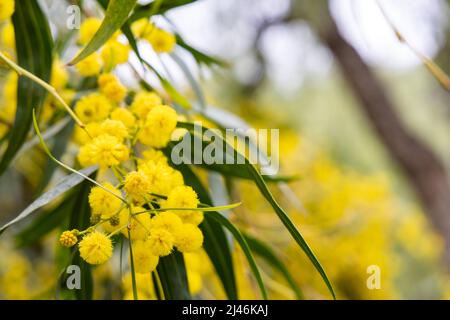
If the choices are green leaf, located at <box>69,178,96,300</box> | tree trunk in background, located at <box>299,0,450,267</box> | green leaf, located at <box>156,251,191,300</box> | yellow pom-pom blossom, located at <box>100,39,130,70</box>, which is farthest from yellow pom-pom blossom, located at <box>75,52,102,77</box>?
tree trunk in background, located at <box>299,0,450,267</box>

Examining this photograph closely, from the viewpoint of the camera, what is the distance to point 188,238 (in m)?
0.48

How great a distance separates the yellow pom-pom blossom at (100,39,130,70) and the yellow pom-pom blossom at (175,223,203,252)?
23 centimetres

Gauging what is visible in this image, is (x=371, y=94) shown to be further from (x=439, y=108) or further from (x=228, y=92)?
(x=439, y=108)

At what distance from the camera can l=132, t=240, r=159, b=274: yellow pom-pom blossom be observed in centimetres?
48

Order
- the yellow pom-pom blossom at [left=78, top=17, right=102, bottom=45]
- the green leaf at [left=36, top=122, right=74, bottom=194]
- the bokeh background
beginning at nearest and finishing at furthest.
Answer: the yellow pom-pom blossom at [left=78, top=17, right=102, bottom=45] → the green leaf at [left=36, top=122, right=74, bottom=194] → the bokeh background

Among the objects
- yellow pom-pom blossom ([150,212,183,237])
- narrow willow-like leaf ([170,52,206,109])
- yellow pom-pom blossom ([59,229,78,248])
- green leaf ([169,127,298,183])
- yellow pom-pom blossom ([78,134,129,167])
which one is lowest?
yellow pom-pom blossom ([59,229,78,248])

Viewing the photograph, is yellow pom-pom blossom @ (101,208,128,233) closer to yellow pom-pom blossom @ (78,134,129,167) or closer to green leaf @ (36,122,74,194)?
yellow pom-pom blossom @ (78,134,129,167)

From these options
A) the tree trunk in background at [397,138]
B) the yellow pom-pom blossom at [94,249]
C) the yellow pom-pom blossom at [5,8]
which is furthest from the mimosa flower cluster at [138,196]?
the tree trunk in background at [397,138]

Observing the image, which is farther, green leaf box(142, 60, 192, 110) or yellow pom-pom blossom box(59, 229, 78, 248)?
green leaf box(142, 60, 192, 110)

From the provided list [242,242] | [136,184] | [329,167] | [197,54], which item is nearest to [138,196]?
[136,184]

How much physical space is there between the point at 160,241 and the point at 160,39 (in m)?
0.29

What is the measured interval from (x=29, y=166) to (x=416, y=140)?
1778mm

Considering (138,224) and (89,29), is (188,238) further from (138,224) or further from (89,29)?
(89,29)
